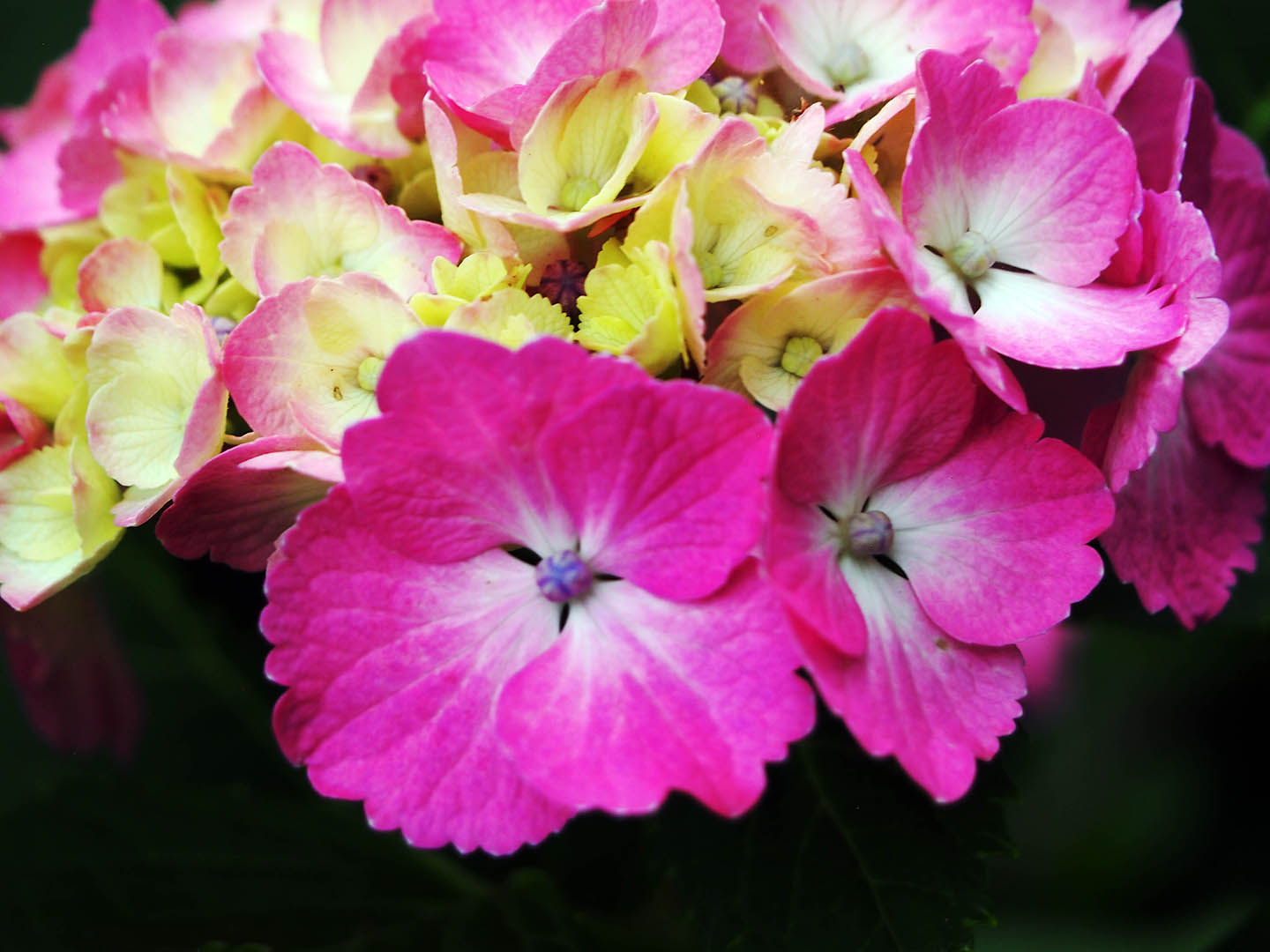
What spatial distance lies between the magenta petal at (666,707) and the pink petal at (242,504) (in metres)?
0.15

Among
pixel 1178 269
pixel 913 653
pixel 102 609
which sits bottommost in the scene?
pixel 102 609

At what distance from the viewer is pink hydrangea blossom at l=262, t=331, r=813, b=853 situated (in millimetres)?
460

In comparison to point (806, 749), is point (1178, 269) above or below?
above

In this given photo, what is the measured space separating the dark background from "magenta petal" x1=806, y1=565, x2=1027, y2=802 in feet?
0.55

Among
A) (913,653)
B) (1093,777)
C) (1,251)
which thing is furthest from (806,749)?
(1093,777)

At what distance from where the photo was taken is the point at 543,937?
89 cm

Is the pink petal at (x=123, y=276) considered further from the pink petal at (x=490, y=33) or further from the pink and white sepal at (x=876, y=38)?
the pink and white sepal at (x=876, y=38)

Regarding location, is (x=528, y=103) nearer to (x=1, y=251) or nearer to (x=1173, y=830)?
(x=1, y=251)

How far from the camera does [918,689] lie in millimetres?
510

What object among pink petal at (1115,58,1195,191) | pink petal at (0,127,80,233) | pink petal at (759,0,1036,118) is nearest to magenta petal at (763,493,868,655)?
pink petal at (759,0,1036,118)

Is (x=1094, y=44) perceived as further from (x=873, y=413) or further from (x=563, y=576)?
(x=563, y=576)

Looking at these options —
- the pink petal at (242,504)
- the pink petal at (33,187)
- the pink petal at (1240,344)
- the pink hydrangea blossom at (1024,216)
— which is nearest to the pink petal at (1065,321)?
the pink hydrangea blossom at (1024,216)

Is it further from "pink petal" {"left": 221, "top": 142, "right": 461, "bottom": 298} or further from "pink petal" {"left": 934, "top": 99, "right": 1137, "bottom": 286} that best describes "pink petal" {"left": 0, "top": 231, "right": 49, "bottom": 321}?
"pink petal" {"left": 934, "top": 99, "right": 1137, "bottom": 286}

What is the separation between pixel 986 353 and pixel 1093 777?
1018mm
